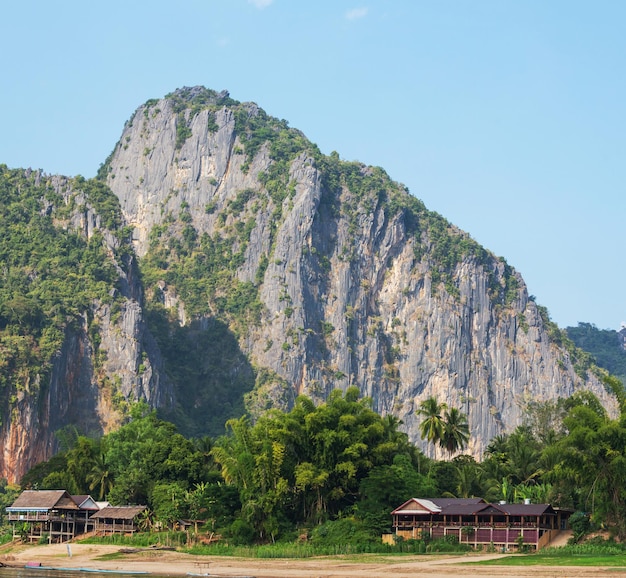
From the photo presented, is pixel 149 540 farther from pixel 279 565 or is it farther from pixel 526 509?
pixel 526 509

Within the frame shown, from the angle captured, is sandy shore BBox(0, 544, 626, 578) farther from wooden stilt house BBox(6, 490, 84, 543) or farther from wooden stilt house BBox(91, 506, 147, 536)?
wooden stilt house BBox(6, 490, 84, 543)

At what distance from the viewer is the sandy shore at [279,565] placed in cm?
5553

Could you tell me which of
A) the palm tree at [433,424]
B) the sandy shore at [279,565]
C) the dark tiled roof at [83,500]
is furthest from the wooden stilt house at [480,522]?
the dark tiled roof at [83,500]

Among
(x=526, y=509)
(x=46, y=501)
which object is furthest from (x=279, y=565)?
(x=46, y=501)

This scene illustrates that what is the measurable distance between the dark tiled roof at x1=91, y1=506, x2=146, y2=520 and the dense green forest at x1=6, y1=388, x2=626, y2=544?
1.13 m

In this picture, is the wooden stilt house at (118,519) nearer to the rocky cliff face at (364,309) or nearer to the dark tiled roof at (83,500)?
the dark tiled roof at (83,500)

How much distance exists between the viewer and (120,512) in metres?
79.4

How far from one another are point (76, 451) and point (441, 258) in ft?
375

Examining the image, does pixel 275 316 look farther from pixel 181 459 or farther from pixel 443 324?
pixel 181 459

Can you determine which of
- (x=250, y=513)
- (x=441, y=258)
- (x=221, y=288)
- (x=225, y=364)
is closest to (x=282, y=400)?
(x=225, y=364)

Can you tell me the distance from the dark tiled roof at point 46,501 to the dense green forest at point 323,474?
12.3 feet

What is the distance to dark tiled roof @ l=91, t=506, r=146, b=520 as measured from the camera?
258ft

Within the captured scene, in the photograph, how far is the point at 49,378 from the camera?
13975cm

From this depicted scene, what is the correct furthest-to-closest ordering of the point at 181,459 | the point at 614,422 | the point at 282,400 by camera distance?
the point at 282,400, the point at 181,459, the point at 614,422
